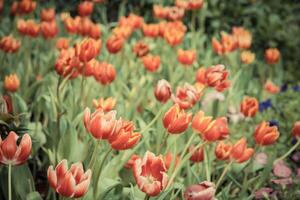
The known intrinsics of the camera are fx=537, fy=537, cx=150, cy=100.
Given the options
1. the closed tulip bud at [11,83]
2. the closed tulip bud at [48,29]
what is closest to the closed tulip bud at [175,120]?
the closed tulip bud at [11,83]

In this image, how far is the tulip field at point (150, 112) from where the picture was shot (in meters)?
1.62

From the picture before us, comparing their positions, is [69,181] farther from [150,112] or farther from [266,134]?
[150,112]

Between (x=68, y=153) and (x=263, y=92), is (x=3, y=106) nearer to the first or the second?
(x=68, y=153)

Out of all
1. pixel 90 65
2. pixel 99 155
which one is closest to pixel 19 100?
pixel 90 65

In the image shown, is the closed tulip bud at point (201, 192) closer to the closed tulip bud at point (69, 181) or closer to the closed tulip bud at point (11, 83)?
the closed tulip bud at point (69, 181)

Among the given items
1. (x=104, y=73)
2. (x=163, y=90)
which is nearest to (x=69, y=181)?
(x=163, y=90)

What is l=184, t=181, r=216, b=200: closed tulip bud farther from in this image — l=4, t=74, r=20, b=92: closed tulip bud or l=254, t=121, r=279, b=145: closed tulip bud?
l=4, t=74, r=20, b=92: closed tulip bud

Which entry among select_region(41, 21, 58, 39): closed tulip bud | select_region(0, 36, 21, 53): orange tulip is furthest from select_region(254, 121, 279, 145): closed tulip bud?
select_region(41, 21, 58, 39): closed tulip bud

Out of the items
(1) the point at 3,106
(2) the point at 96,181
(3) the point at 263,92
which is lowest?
(3) the point at 263,92

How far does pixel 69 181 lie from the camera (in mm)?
1392

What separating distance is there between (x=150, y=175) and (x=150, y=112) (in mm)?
992

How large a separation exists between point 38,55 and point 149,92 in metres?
0.90

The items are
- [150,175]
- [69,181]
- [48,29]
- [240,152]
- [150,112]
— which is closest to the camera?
[69,181]

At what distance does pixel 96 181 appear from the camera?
179 cm
